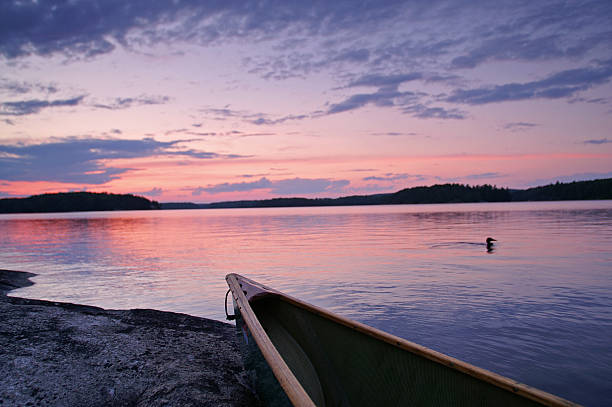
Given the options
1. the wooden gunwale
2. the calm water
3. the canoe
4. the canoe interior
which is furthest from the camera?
the calm water

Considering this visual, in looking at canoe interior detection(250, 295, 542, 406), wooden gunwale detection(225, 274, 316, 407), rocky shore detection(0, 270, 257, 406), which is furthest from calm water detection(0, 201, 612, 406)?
wooden gunwale detection(225, 274, 316, 407)

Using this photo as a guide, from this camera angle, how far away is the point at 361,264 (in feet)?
56.4

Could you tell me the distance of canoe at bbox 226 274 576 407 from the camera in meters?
3.07

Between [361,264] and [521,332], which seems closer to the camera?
[521,332]

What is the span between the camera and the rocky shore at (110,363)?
4.57m

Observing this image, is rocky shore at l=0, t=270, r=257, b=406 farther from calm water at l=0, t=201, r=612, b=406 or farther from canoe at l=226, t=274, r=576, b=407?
calm water at l=0, t=201, r=612, b=406

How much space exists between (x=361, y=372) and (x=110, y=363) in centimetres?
360

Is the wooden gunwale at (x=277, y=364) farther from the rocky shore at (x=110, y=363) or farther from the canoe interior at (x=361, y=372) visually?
the rocky shore at (x=110, y=363)

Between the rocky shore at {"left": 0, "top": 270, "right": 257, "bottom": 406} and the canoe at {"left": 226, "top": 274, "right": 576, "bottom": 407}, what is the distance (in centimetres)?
77

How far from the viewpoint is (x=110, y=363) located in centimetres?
538

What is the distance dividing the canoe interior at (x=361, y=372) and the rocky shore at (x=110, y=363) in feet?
2.96

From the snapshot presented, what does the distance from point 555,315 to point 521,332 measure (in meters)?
1.75

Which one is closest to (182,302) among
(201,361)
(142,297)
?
(142,297)

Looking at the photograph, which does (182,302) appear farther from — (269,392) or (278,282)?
(269,392)
